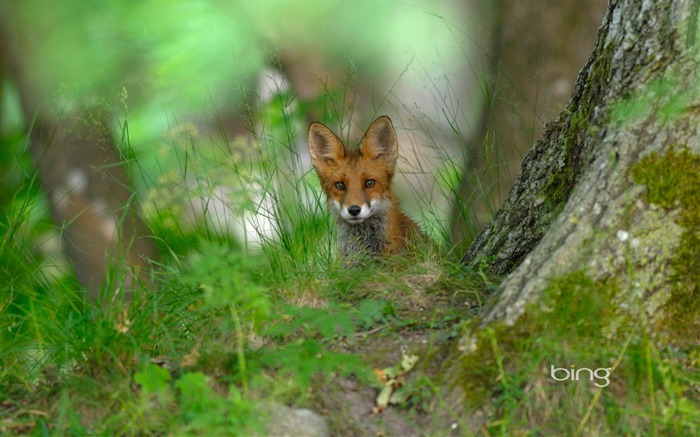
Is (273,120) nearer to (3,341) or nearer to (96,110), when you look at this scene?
(96,110)

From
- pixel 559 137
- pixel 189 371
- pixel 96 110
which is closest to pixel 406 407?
pixel 189 371

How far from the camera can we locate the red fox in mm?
6078

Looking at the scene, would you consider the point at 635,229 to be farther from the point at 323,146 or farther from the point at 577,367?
the point at 323,146

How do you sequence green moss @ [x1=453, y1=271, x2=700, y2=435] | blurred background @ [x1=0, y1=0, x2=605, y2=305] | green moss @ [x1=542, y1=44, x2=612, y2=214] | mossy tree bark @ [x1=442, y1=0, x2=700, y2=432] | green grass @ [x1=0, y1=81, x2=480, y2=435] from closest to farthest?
green moss @ [x1=453, y1=271, x2=700, y2=435]
green grass @ [x1=0, y1=81, x2=480, y2=435]
mossy tree bark @ [x1=442, y1=0, x2=700, y2=432]
green moss @ [x1=542, y1=44, x2=612, y2=214]
blurred background @ [x1=0, y1=0, x2=605, y2=305]

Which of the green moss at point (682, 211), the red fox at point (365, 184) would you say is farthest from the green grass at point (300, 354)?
the red fox at point (365, 184)

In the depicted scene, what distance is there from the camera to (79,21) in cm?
693

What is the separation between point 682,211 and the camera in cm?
362

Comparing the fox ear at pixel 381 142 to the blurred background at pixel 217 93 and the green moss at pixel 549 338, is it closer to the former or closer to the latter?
the blurred background at pixel 217 93

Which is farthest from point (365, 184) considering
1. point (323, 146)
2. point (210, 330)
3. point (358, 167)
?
point (210, 330)

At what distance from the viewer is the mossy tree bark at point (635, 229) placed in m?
3.49

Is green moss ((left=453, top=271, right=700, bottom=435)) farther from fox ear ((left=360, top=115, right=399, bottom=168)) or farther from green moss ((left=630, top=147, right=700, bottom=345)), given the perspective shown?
fox ear ((left=360, top=115, right=399, bottom=168))

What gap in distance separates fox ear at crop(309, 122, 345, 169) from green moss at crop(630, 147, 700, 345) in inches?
112

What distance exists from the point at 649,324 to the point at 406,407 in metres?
1.08

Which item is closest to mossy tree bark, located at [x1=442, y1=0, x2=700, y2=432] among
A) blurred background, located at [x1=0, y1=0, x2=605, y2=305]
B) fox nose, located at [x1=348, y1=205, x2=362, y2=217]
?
blurred background, located at [x1=0, y1=0, x2=605, y2=305]
